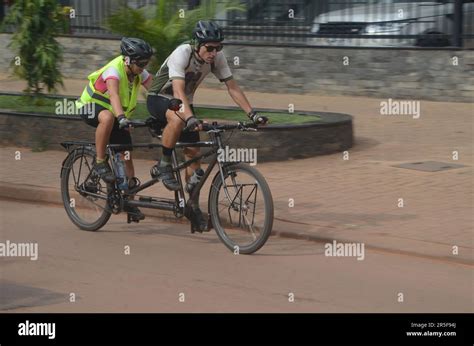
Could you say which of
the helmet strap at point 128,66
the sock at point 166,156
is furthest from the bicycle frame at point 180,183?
the helmet strap at point 128,66

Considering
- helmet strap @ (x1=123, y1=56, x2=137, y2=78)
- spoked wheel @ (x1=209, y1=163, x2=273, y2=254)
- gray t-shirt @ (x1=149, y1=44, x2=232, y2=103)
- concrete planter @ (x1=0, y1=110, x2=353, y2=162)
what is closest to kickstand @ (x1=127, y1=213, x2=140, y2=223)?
spoked wheel @ (x1=209, y1=163, x2=273, y2=254)

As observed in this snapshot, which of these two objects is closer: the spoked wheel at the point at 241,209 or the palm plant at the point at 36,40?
the spoked wheel at the point at 241,209

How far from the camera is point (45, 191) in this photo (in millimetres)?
11273

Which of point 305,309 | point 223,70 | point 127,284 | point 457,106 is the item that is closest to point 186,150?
point 223,70

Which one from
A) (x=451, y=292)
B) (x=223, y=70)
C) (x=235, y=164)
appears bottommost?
(x=451, y=292)

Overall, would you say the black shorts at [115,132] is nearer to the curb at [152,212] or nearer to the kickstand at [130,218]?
the kickstand at [130,218]

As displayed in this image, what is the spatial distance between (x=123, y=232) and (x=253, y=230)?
148cm

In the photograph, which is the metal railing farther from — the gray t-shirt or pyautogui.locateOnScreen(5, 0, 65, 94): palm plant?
the gray t-shirt

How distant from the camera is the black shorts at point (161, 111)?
31.0ft

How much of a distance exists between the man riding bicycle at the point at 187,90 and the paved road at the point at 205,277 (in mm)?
644

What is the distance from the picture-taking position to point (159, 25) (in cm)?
1480

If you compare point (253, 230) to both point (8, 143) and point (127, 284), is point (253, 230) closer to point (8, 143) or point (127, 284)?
point (127, 284)

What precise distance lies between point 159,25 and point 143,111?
1180mm

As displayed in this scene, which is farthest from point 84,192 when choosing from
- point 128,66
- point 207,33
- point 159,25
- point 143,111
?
point 159,25
